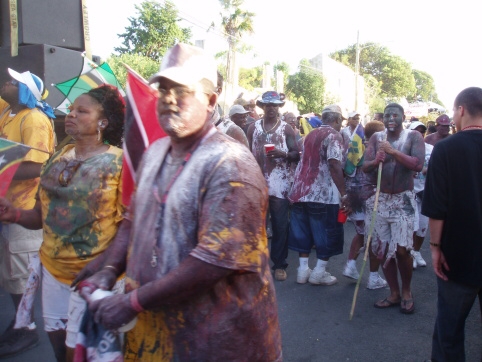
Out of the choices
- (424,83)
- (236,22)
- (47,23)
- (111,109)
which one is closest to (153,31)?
(236,22)

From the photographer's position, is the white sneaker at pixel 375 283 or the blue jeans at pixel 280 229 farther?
the blue jeans at pixel 280 229

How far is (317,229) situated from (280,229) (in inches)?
19.4

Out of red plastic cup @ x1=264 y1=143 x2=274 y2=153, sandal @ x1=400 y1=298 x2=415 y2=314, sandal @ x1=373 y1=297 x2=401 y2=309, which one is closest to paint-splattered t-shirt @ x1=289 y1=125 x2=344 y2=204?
red plastic cup @ x1=264 y1=143 x2=274 y2=153

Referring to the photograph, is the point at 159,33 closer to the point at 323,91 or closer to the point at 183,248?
the point at 323,91

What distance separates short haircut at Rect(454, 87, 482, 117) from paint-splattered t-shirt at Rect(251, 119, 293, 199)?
2.86 meters

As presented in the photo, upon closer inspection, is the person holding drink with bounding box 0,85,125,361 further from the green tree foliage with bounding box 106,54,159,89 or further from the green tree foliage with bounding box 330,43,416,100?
the green tree foliage with bounding box 330,43,416,100

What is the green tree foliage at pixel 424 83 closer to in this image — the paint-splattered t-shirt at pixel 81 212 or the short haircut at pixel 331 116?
the short haircut at pixel 331 116

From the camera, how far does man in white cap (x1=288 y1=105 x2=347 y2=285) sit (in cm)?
548

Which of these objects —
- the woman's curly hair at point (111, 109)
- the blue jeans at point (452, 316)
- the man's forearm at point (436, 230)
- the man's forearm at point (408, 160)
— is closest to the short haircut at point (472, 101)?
the man's forearm at point (436, 230)

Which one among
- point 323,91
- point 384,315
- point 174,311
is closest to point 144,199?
point 174,311

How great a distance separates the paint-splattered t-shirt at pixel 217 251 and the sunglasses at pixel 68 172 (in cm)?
105

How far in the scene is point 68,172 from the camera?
2609 millimetres

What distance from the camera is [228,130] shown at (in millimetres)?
5000

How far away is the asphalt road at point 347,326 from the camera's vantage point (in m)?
3.88
